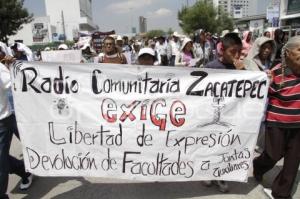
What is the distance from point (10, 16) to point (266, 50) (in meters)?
35.4

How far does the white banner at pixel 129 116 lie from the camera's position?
357 centimetres

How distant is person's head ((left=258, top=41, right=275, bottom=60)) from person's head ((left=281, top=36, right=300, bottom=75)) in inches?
47.4

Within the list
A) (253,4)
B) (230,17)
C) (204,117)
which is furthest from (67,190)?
(253,4)

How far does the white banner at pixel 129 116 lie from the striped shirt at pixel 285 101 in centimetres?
11

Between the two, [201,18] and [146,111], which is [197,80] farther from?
[201,18]

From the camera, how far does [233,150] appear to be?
3736mm

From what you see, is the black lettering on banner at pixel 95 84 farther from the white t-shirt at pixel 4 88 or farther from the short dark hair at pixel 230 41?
the short dark hair at pixel 230 41

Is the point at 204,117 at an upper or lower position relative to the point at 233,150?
upper

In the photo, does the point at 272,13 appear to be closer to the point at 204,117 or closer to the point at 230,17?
the point at 204,117

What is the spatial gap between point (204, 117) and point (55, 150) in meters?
1.51

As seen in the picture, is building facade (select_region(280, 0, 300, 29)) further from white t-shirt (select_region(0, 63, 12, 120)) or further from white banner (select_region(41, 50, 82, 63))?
white t-shirt (select_region(0, 63, 12, 120))

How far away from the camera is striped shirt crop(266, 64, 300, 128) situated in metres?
3.45

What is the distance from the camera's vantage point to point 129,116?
3.60 metres

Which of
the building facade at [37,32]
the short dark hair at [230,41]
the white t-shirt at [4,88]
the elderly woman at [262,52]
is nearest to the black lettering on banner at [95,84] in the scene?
the white t-shirt at [4,88]
